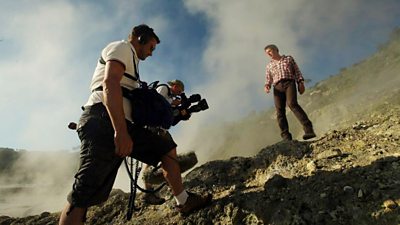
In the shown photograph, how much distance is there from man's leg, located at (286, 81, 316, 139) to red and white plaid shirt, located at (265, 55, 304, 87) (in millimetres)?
176

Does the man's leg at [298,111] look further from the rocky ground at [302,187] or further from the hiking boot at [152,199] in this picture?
the hiking boot at [152,199]

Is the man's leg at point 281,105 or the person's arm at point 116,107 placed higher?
the man's leg at point 281,105

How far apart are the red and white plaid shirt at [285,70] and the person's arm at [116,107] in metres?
4.05

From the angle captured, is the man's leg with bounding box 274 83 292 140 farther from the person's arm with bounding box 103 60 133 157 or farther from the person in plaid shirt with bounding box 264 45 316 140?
the person's arm with bounding box 103 60 133 157

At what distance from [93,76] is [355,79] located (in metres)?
28.6

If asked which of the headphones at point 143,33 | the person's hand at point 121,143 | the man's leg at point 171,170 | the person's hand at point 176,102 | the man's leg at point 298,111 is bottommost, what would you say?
the person's hand at point 121,143

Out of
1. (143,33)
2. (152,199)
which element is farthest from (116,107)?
(152,199)

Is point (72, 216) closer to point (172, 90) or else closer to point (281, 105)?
point (172, 90)

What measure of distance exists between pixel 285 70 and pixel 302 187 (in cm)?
302

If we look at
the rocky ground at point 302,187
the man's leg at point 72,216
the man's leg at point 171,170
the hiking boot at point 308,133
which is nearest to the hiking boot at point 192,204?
the rocky ground at point 302,187

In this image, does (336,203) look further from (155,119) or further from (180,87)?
(180,87)

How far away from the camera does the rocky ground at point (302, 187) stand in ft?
11.2

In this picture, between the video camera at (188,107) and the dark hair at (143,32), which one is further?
the video camera at (188,107)

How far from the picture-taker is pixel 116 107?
3000mm
